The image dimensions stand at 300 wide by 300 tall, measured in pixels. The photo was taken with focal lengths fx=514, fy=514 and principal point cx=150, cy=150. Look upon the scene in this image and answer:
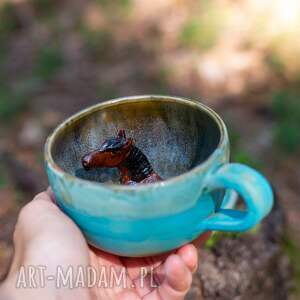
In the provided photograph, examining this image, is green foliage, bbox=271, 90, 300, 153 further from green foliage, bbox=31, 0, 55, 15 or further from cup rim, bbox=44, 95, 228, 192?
green foliage, bbox=31, 0, 55, 15

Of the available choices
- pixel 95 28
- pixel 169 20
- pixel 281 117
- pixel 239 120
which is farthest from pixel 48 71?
pixel 281 117

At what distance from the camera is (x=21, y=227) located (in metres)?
1.06

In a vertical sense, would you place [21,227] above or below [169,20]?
above

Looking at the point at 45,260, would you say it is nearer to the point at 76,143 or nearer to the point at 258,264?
the point at 76,143

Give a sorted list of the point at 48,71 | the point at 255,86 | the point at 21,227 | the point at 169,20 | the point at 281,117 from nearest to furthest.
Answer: the point at 21,227 < the point at 281,117 < the point at 255,86 < the point at 48,71 < the point at 169,20

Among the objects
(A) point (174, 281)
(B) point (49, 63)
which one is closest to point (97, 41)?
(B) point (49, 63)

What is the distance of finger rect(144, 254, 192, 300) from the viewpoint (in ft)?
3.29

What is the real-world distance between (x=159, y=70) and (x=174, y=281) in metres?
2.02

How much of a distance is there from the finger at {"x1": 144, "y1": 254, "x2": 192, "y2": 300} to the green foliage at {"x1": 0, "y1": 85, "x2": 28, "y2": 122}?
6.04ft

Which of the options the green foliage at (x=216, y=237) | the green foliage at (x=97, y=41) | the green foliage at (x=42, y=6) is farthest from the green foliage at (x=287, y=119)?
the green foliage at (x=42, y=6)

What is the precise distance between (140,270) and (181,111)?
1.26ft

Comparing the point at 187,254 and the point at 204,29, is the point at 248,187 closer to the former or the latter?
the point at 187,254

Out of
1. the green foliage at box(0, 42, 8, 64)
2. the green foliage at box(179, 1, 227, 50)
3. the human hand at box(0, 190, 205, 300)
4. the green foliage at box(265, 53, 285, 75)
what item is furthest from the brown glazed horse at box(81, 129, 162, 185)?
the green foliage at box(0, 42, 8, 64)

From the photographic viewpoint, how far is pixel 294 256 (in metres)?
1.74
